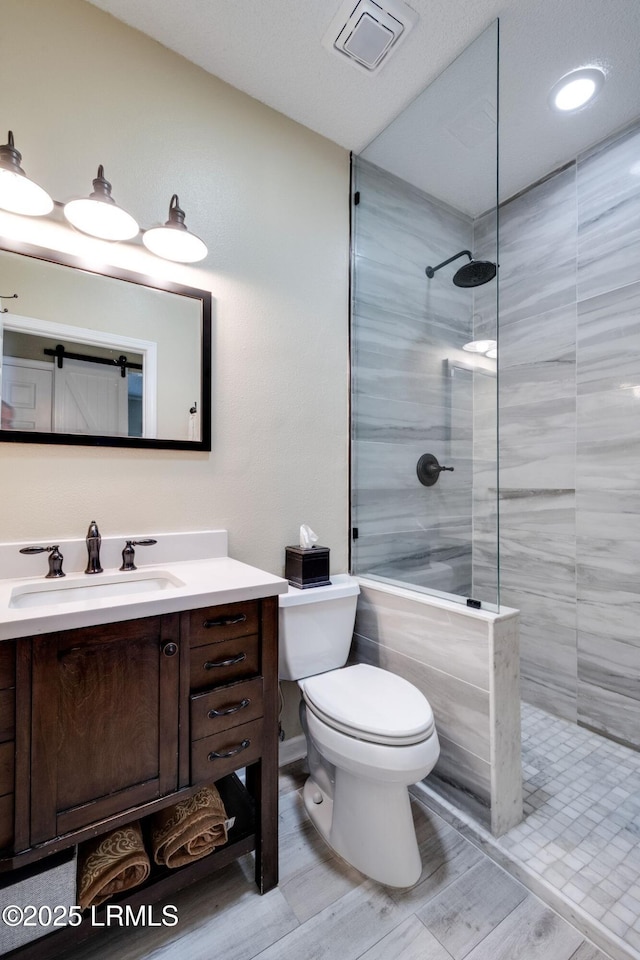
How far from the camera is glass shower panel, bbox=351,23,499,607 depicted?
200 cm

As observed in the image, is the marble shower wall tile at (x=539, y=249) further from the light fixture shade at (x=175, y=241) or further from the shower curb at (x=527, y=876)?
the shower curb at (x=527, y=876)

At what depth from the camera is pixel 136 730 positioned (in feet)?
3.31

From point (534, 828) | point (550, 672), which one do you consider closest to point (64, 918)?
point (534, 828)

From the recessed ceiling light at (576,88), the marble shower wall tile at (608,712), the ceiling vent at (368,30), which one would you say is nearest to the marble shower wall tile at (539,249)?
the recessed ceiling light at (576,88)

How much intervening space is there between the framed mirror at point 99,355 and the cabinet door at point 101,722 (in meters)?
0.71

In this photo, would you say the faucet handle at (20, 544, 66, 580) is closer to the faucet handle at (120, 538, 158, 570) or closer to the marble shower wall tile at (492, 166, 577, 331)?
the faucet handle at (120, 538, 158, 570)

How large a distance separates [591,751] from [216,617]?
72.1 inches

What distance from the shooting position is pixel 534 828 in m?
1.41

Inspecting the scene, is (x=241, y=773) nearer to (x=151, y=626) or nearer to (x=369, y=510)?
(x=151, y=626)

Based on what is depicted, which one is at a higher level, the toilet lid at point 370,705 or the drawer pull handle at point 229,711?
the drawer pull handle at point 229,711

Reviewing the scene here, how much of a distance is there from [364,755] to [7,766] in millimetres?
850

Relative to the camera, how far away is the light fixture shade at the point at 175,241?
4.72ft

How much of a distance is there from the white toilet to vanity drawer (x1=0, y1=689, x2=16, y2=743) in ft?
2.66

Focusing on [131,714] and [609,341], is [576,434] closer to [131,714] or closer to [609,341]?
[609,341]
